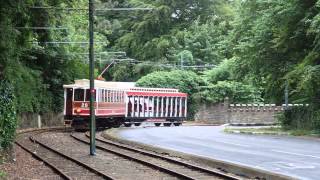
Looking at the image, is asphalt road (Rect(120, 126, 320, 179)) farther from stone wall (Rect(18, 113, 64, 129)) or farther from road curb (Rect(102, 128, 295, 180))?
stone wall (Rect(18, 113, 64, 129))

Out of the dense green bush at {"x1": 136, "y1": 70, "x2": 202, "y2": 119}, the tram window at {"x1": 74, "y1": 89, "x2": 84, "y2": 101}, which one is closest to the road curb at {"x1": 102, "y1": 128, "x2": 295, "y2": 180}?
the tram window at {"x1": 74, "y1": 89, "x2": 84, "y2": 101}

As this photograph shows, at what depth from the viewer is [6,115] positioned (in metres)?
18.6

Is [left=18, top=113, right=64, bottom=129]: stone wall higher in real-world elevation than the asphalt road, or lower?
lower

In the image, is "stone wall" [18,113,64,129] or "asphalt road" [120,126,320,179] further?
"stone wall" [18,113,64,129]

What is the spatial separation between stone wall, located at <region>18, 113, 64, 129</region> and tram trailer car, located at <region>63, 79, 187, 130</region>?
4985 millimetres

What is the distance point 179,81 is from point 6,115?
4505 centimetres

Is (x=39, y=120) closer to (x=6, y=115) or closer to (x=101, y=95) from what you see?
(x=101, y=95)

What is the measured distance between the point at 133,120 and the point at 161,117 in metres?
3.27

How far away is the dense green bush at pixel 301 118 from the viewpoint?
3064 centimetres

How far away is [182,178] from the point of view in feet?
46.7

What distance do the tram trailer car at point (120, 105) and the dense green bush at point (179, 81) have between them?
11.4 m

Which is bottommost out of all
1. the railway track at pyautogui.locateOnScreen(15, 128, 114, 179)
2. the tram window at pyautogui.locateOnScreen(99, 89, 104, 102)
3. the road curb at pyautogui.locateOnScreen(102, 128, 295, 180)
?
the railway track at pyautogui.locateOnScreen(15, 128, 114, 179)

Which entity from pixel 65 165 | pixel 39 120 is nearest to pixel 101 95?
pixel 39 120

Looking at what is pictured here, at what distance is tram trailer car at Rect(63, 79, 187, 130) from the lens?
39000mm
